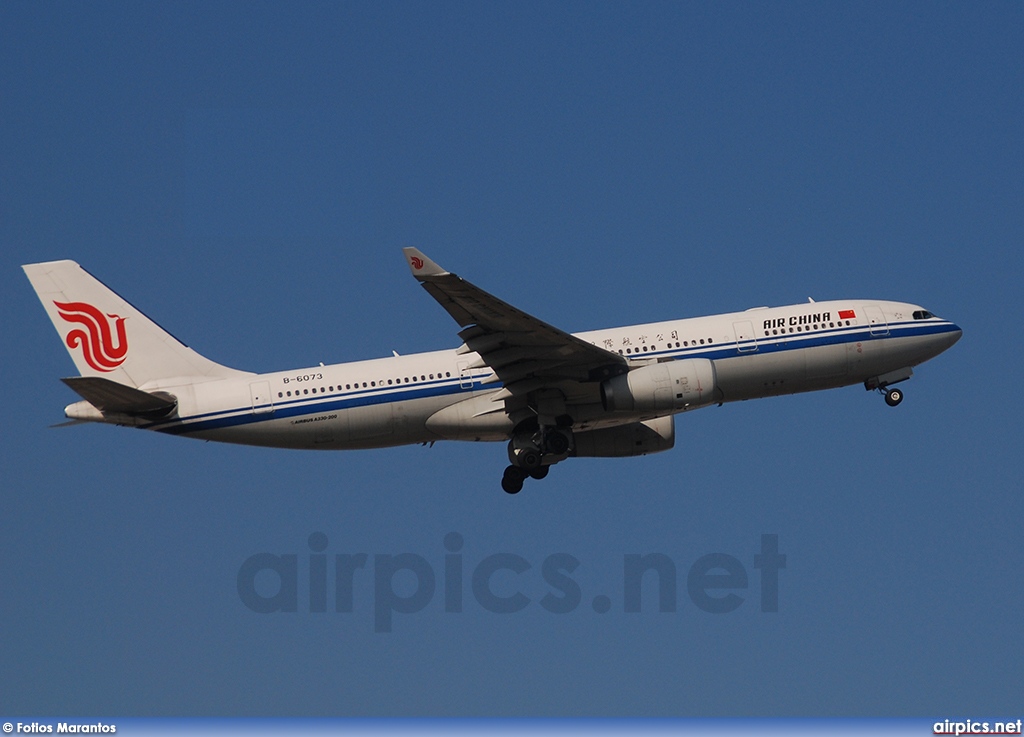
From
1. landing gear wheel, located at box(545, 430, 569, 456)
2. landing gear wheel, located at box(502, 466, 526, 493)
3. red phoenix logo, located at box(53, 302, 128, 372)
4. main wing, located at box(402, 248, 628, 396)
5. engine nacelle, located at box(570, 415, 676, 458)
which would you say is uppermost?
red phoenix logo, located at box(53, 302, 128, 372)

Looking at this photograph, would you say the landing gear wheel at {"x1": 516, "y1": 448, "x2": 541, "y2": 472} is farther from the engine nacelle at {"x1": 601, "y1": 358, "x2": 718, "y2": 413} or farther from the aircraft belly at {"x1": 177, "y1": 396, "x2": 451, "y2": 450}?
the engine nacelle at {"x1": 601, "y1": 358, "x2": 718, "y2": 413}

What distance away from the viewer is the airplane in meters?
44.6

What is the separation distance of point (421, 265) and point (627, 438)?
12.6 m

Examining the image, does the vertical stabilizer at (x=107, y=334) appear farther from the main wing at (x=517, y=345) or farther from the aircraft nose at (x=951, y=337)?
the aircraft nose at (x=951, y=337)

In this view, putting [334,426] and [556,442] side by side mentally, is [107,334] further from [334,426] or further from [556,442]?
[556,442]

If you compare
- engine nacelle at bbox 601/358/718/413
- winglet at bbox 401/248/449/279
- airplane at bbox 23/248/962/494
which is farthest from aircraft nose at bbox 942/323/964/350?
winglet at bbox 401/248/449/279

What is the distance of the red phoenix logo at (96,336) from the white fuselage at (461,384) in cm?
178

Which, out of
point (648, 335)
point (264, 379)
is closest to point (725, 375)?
point (648, 335)

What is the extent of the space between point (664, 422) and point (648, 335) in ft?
12.9

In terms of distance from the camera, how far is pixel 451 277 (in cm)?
4025

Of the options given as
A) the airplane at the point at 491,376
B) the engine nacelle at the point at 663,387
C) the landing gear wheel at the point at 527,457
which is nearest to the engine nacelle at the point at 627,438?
the airplane at the point at 491,376

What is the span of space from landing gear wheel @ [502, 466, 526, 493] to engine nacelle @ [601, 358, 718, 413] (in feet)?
17.6

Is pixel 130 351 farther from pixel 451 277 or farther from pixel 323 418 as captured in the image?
pixel 451 277

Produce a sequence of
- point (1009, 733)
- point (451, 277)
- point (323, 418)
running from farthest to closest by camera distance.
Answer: point (323, 418), point (451, 277), point (1009, 733)
